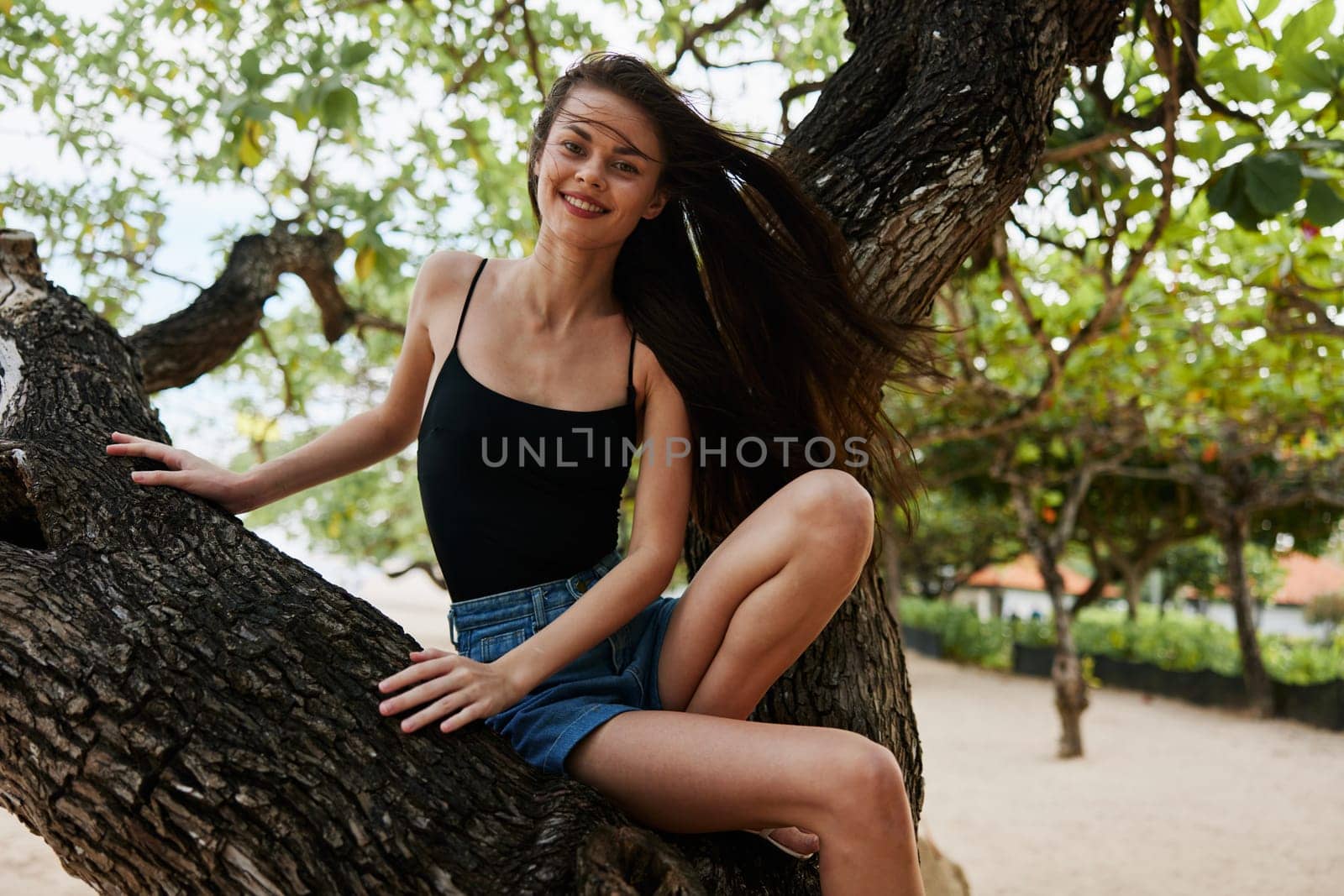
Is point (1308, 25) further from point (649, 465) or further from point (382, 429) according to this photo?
point (382, 429)

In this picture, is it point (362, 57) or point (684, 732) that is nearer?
point (684, 732)

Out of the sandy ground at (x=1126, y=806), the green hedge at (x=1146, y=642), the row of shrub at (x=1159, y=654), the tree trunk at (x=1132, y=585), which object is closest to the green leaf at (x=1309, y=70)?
the sandy ground at (x=1126, y=806)

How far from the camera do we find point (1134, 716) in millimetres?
12898

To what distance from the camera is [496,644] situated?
200 cm

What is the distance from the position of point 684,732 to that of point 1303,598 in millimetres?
35301

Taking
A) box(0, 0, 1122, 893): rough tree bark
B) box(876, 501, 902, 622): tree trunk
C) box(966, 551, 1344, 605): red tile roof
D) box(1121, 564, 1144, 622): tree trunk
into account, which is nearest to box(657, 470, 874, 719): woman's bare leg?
box(0, 0, 1122, 893): rough tree bark

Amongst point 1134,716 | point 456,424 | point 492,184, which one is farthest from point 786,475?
point 1134,716

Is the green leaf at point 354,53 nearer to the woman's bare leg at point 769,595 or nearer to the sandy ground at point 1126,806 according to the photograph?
the woman's bare leg at point 769,595

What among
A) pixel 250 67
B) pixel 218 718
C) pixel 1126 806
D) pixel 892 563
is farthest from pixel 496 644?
pixel 892 563

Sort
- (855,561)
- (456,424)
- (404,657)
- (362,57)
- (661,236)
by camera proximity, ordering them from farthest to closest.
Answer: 1. (362,57)
2. (661,236)
3. (456,424)
4. (855,561)
5. (404,657)

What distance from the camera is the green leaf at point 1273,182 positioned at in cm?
284

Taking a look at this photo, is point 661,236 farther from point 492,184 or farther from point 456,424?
point 492,184

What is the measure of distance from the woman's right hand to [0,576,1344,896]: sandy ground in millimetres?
4755

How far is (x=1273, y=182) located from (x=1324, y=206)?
0.15 m
